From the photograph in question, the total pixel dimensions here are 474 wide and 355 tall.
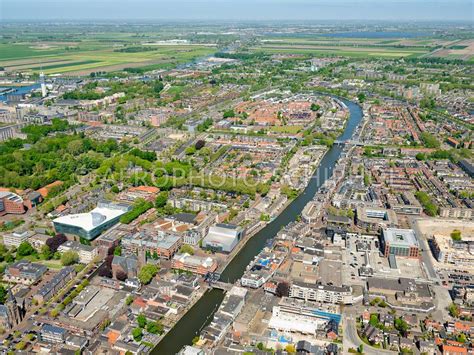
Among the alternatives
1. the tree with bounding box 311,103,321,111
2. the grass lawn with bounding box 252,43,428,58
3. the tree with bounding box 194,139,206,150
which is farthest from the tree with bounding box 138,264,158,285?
the grass lawn with bounding box 252,43,428,58

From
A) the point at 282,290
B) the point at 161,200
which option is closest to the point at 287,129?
the point at 161,200


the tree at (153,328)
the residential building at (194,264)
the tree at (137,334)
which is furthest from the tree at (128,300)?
the residential building at (194,264)

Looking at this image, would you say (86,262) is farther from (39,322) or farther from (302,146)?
(302,146)

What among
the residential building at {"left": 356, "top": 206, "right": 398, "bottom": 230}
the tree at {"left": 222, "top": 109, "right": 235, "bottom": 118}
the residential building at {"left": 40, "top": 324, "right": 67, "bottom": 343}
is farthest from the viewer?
the tree at {"left": 222, "top": 109, "right": 235, "bottom": 118}

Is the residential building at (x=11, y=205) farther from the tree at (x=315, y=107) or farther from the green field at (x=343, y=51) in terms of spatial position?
the green field at (x=343, y=51)

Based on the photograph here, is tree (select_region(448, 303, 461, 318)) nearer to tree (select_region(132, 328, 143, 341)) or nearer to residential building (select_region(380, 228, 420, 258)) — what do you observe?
residential building (select_region(380, 228, 420, 258))

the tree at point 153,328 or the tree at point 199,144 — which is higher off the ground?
the tree at point 199,144

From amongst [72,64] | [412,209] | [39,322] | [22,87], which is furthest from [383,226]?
[72,64]
